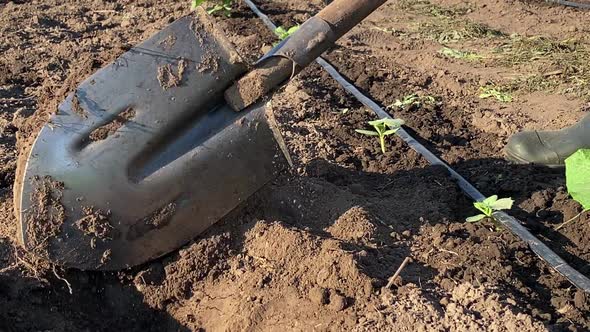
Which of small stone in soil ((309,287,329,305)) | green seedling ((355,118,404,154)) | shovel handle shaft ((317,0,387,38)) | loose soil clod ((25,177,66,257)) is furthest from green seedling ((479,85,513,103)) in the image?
loose soil clod ((25,177,66,257))

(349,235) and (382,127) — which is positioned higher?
(349,235)

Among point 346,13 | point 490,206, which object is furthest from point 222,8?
point 490,206

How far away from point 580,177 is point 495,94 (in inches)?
65.1

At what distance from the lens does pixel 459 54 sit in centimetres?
500

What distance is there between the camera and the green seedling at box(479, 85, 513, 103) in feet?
13.9

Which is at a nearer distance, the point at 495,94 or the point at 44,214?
the point at 44,214

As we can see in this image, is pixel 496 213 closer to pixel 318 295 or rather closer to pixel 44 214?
pixel 318 295

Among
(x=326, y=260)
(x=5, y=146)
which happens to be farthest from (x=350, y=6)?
(x=5, y=146)

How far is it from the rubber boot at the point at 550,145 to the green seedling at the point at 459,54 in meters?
1.65

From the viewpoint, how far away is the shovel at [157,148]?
2.31 m

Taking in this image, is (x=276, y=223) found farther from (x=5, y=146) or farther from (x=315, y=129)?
(x=5, y=146)

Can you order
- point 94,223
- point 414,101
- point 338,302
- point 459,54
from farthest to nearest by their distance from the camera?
1. point 459,54
2. point 414,101
3. point 94,223
4. point 338,302

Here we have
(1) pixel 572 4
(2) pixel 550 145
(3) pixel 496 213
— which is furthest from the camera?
(1) pixel 572 4

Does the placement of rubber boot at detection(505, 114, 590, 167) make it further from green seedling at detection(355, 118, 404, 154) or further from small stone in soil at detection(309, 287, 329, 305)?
small stone in soil at detection(309, 287, 329, 305)
